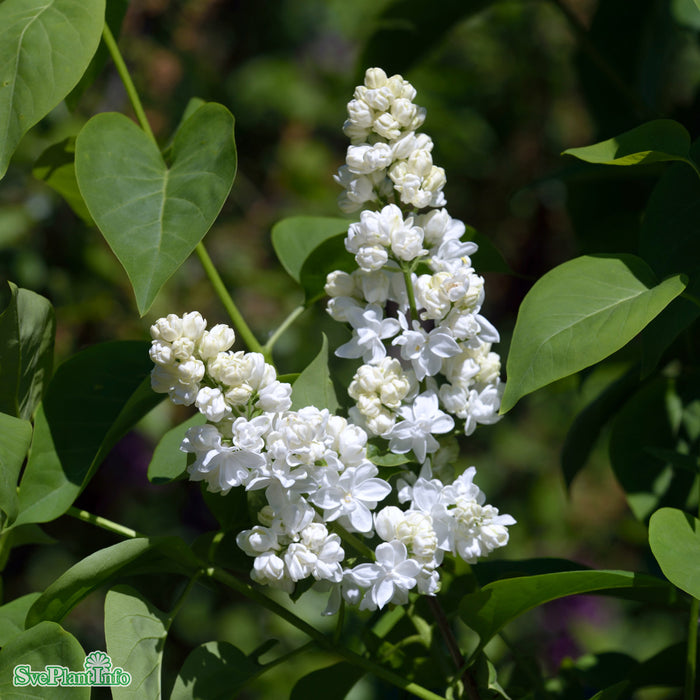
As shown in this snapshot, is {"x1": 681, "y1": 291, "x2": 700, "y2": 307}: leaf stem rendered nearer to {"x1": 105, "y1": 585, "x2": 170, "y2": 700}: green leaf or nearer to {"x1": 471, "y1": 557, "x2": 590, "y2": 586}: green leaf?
{"x1": 471, "y1": 557, "x2": 590, "y2": 586}: green leaf

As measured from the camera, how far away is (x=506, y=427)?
7.36ft

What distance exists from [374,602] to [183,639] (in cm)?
157

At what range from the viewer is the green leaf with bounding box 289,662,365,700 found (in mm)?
506

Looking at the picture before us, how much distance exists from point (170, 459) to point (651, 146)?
34 centimetres

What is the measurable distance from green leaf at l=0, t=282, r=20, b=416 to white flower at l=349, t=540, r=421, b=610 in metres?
0.23

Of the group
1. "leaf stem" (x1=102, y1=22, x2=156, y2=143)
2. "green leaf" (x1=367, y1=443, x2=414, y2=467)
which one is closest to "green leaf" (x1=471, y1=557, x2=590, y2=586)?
"green leaf" (x1=367, y1=443, x2=414, y2=467)

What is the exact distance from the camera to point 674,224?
0.51 metres

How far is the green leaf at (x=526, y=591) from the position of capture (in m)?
0.42

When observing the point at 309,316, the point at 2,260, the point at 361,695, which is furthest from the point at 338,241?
the point at 309,316

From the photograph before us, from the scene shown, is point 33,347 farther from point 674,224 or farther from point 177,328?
point 674,224

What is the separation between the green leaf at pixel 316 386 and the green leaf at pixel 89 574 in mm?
106

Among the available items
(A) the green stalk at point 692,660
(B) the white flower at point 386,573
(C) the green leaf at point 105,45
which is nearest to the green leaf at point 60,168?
(C) the green leaf at point 105,45

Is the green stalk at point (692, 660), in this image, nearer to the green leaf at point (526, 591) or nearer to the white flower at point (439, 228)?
the green leaf at point (526, 591)

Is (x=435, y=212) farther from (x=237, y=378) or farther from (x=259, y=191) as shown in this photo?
(x=259, y=191)
